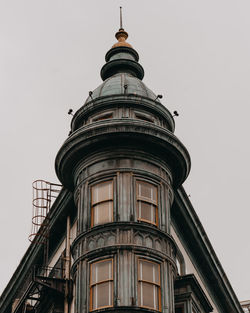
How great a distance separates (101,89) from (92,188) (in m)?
7.15

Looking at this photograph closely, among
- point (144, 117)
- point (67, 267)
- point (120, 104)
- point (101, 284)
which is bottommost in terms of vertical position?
point (101, 284)

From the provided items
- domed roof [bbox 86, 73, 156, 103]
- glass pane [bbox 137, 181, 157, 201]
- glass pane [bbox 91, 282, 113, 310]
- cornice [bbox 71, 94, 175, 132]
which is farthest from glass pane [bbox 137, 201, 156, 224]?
domed roof [bbox 86, 73, 156, 103]

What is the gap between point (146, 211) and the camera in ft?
108

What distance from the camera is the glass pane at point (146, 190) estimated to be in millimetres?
33344

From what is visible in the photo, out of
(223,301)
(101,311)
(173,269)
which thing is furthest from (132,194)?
(223,301)

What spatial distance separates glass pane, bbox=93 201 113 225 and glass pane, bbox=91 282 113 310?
3.27 metres

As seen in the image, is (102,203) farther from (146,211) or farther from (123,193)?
(146,211)

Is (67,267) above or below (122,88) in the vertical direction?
below

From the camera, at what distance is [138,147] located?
34.4 meters

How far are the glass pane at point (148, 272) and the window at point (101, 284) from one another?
4.40 ft

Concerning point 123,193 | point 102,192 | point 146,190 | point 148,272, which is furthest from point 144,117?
point 148,272

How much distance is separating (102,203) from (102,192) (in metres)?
0.61

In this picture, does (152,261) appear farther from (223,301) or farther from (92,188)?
(223,301)

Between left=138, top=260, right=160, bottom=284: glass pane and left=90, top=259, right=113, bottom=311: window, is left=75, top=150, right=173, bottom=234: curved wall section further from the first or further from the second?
left=90, top=259, right=113, bottom=311: window
